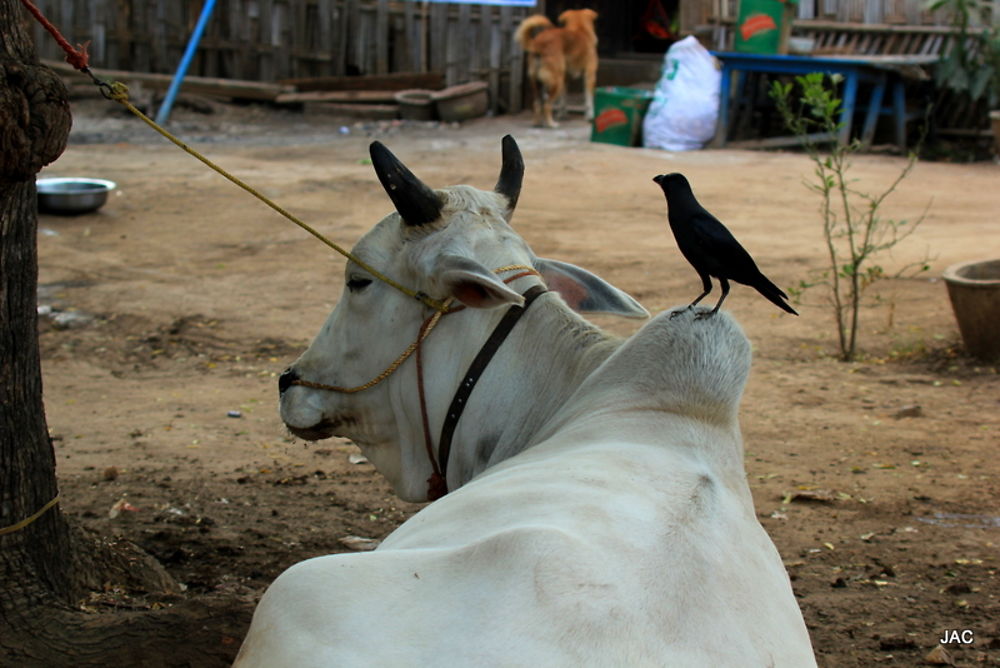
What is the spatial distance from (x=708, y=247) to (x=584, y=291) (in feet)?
2.10

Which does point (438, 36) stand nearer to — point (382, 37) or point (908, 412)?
point (382, 37)

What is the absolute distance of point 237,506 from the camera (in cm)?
429

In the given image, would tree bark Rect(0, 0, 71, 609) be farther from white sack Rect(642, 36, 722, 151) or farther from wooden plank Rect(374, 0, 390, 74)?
wooden plank Rect(374, 0, 390, 74)

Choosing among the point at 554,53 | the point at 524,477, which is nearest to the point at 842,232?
the point at 524,477

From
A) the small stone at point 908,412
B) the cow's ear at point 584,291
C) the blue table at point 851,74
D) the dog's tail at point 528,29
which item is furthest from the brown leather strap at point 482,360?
the dog's tail at point 528,29

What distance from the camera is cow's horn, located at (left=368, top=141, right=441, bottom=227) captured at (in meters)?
2.84

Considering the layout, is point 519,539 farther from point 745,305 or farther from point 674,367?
point 745,305

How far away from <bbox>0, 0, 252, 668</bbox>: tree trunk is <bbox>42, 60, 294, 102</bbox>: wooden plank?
49.9 ft

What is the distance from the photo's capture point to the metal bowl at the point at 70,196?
9797mm

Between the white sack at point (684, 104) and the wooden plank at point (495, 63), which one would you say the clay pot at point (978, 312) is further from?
the wooden plank at point (495, 63)

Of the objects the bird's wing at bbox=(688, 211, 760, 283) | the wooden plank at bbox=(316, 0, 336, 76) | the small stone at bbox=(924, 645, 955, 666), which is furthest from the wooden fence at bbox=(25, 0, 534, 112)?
the bird's wing at bbox=(688, 211, 760, 283)

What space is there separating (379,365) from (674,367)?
36.0 inches

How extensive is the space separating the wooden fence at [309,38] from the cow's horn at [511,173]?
15753 mm

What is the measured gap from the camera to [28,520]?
2982mm
